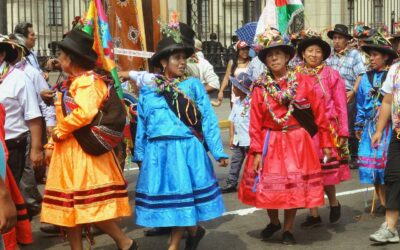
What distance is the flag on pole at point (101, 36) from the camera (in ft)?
23.4

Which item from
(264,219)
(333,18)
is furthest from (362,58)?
(333,18)

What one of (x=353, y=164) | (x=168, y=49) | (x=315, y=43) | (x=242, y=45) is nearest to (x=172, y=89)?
(x=168, y=49)

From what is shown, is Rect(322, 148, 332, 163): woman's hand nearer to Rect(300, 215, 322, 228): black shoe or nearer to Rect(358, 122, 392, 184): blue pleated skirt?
Rect(300, 215, 322, 228): black shoe

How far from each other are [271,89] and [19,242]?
2.72 metres

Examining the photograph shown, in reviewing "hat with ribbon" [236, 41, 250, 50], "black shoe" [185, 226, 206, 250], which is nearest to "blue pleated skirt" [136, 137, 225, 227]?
"black shoe" [185, 226, 206, 250]

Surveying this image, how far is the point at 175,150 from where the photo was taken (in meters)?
6.38

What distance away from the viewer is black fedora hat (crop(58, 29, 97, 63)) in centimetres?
614

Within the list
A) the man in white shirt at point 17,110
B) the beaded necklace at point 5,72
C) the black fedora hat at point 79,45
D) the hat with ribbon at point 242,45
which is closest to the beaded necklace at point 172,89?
the black fedora hat at point 79,45

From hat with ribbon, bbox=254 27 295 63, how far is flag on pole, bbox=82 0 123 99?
1.27 metres

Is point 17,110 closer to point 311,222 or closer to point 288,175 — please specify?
point 288,175

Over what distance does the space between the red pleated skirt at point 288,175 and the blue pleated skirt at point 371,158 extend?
4.31 ft

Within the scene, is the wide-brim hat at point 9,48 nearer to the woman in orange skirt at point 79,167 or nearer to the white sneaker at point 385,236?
the woman in orange skirt at point 79,167

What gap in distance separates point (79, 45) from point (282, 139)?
6.44ft

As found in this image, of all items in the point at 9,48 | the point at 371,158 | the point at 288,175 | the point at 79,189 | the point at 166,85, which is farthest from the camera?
the point at 371,158
